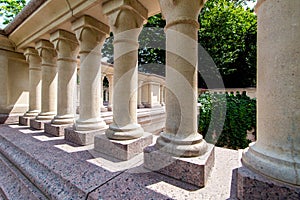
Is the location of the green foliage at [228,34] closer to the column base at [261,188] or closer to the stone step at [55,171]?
the stone step at [55,171]

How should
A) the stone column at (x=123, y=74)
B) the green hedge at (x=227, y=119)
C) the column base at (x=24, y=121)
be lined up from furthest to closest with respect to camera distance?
1. the green hedge at (x=227, y=119)
2. the column base at (x=24, y=121)
3. the stone column at (x=123, y=74)

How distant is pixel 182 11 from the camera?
1738 millimetres

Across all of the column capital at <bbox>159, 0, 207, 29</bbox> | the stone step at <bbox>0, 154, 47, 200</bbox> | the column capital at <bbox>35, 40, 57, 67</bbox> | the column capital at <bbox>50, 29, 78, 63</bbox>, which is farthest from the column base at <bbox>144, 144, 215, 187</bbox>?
the column capital at <bbox>35, 40, 57, 67</bbox>

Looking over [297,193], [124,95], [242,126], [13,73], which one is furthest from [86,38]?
[242,126]

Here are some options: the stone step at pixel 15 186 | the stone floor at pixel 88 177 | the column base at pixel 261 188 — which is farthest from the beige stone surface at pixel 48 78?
the column base at pixel 261 188

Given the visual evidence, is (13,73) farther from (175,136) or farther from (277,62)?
(277,62)

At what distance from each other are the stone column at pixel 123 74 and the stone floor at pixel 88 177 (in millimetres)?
221

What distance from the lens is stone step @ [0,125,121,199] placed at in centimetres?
158

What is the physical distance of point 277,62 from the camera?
47.0 inches

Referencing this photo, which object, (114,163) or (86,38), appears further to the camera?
(86,38)

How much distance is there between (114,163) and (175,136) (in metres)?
0.88

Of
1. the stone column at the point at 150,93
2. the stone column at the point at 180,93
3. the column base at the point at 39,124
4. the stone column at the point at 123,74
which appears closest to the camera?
the stone column at the point at 180,93

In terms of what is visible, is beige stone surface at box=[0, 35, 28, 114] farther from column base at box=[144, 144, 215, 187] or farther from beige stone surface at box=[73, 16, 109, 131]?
column base at box=[144, 144, 215, 187]

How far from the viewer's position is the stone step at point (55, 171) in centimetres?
158
